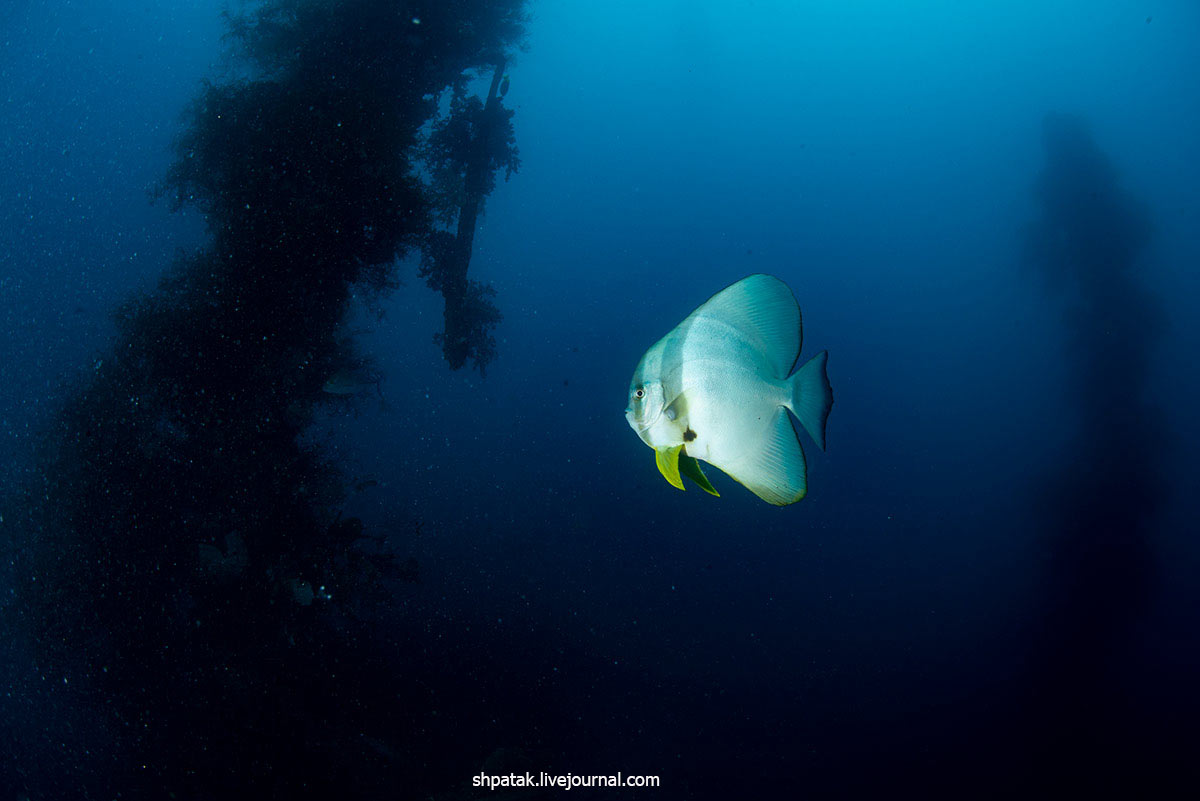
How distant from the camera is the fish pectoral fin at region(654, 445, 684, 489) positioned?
132 centimetres

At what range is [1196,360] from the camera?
2589 cm

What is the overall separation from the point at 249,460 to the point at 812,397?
649cm

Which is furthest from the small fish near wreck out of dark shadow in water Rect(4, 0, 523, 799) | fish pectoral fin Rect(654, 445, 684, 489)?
dark shadow in water Rect(4, 0, 523, 799)

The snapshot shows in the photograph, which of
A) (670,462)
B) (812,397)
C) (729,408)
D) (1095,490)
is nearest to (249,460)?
(670,462)

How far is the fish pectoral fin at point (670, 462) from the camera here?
1319mm

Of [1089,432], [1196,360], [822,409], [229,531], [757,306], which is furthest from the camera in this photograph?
[1196,360]

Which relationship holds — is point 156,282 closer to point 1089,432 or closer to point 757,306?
point 757,306

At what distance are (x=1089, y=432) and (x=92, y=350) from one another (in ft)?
119

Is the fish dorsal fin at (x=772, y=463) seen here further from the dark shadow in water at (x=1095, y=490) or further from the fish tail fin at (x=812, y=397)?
the dark shadow in water at (x=1095, y=490)

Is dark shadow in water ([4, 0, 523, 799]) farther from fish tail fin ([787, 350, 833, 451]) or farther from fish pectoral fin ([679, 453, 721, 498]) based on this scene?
fish tail fin ([787, 350, 833, 451])

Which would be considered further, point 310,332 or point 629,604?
point 629,604

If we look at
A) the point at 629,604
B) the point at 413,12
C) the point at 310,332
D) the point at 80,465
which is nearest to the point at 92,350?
the point at 80,465

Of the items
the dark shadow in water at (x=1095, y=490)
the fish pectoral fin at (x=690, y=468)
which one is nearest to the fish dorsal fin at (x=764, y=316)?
the fish pectoral fin at (x=690, y=468)

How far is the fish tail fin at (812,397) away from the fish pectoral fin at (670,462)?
37 cm
